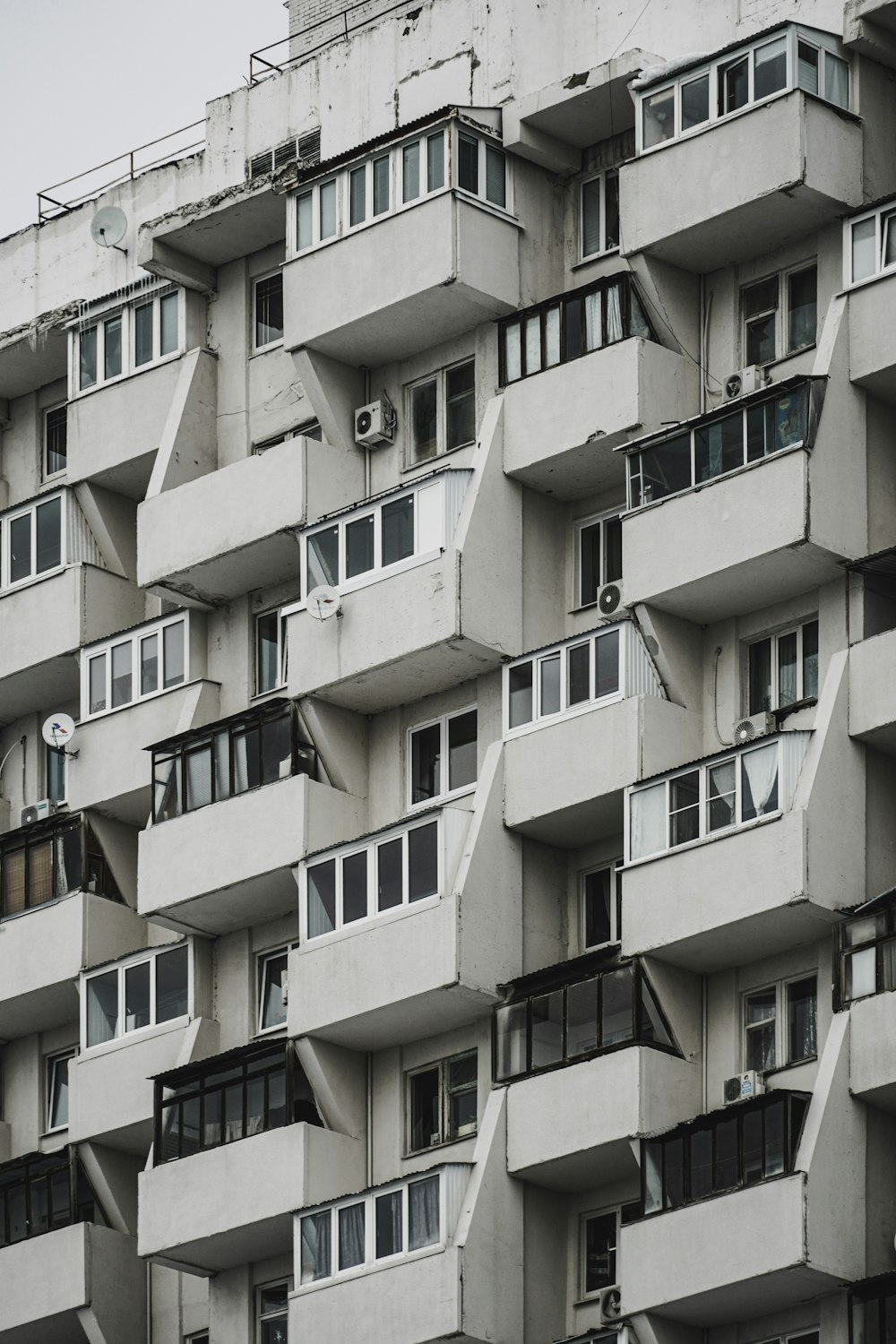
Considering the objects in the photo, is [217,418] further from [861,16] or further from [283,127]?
[861,16]

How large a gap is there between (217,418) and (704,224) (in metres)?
9.14

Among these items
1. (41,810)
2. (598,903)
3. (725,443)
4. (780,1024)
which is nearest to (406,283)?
(725,443)

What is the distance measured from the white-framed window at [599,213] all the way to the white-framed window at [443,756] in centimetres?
616

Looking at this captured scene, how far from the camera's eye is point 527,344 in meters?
48.2

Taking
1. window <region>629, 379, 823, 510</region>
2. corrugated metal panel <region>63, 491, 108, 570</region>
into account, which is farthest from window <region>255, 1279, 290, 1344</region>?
corrugated metal panel <region>63, 491, 108, 570</region>

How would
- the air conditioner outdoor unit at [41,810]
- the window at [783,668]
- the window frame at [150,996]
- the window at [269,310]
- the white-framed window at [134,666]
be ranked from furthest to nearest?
the air conditioner outdoor unit at [41,810] → the window at [269,310] → the white-framed window at [134,666] → the window frame at [150,996] → the window at [783,668]

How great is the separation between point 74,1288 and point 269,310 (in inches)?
532

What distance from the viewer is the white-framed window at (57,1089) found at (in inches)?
2069

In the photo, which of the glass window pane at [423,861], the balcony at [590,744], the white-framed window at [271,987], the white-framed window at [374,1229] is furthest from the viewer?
the white-framed window at [271,987]

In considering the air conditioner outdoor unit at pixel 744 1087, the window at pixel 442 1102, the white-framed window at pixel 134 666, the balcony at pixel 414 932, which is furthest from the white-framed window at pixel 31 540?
the air conditioner outdoor unit at pixel 744 1087

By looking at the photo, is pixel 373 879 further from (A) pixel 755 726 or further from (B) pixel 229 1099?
(A) pixel 755 726

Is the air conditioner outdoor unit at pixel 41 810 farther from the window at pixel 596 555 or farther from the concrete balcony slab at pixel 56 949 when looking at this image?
the window at pixel 596 555

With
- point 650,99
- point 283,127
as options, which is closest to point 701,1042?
point 650,99

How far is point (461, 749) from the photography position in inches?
1896
